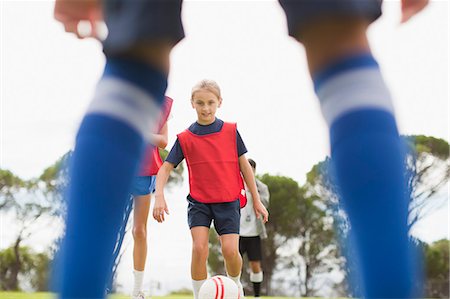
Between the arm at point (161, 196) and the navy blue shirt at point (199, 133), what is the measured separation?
0.17 ft

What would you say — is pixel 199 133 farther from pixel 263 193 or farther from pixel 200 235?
pixel 263 193

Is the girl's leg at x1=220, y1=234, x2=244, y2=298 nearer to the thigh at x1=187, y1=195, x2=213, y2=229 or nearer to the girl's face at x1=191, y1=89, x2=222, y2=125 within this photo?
the thigh at x1=187, y1=195, x2=213, y2=229

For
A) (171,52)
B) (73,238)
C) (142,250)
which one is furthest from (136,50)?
(142,250)

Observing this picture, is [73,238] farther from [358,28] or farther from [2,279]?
[2,279]

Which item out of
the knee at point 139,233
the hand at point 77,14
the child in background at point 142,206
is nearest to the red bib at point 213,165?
the child in background at point 142,206

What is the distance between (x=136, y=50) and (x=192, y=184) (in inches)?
107

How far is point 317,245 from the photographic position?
74.7 feet

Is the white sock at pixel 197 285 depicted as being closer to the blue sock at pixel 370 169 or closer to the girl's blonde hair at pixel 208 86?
the girl's blonde hair at pixel 208 86

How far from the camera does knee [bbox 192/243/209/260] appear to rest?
3.30 meters

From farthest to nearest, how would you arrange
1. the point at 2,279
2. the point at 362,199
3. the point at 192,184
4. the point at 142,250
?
the point at 2,279
the point at 142,250
the point at 192,184
the point at 362,199

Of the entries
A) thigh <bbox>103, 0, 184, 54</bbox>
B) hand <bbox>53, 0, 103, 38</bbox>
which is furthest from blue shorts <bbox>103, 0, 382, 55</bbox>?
hand <bbox>53, 0, 103, 38</bbox>

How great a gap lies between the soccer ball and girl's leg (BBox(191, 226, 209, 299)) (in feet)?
0.58

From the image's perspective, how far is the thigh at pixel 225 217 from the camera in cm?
342

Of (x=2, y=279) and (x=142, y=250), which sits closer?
(x=142, y=250)
